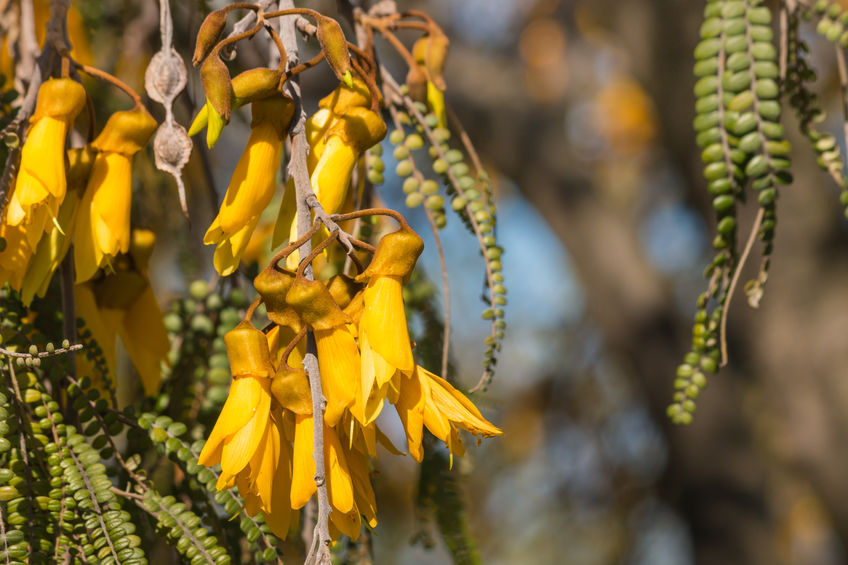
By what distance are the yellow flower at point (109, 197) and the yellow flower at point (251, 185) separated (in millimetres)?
94

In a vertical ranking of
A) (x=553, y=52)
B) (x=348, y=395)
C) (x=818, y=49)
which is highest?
(x=348, y=395)

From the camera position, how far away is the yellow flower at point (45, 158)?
1.98ft

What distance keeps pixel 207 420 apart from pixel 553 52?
4323 millimetres

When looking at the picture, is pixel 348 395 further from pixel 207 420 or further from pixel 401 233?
pixel 207 420

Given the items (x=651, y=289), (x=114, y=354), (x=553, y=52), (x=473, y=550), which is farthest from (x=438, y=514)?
(x=553, y=52)

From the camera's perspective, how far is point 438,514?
0.89m

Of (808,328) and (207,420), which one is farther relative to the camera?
(808,328)

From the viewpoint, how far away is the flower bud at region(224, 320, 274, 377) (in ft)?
1.72

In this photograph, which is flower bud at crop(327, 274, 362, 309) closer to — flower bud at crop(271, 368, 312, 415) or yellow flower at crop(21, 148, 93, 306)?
flower bud at crop(271, 368, 312, 415)

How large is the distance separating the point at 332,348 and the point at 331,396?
3 cm

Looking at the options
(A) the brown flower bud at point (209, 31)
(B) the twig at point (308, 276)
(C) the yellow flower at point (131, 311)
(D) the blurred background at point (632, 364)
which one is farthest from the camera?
(D) the blurred background at point (632, 364)

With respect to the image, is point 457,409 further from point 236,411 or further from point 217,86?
point 217,86

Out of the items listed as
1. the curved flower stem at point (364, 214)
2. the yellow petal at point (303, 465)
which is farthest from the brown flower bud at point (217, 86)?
the yellow petal at point (303, 465)

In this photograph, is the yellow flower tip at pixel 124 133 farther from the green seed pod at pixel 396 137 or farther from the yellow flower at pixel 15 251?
the green seed pod at pixel 396 137
